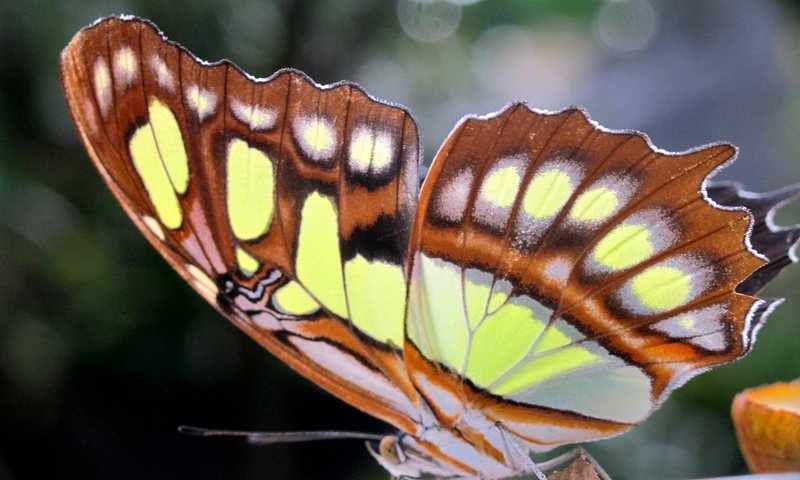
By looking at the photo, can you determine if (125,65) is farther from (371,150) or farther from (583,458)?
(583,458)

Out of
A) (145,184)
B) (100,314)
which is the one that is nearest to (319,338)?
(145,184)

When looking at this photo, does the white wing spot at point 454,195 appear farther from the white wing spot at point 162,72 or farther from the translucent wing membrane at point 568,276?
the white wing spot at point 162,72

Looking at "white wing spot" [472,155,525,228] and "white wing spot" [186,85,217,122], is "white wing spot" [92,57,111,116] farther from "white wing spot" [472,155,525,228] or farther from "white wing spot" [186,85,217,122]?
"white wing spot" [472,155,525,228]

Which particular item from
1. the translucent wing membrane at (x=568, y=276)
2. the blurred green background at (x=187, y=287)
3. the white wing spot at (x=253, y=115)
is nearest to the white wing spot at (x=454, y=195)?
the translucent wing membrane at (x=568, y=276)

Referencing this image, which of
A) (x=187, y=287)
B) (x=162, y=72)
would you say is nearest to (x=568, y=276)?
(x=162, y=72)

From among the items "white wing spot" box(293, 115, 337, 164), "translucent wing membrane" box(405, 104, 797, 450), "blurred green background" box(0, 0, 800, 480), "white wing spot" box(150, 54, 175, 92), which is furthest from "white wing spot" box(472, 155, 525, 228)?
"blurred green background" box(0, 0, 800, 480)

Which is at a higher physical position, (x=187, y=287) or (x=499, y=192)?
(x=499, y=192)
